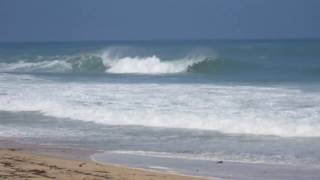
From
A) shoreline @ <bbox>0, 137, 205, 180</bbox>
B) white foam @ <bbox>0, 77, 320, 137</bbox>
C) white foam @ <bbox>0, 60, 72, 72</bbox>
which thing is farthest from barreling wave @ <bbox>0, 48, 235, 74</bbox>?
shoreline @ <bbox>0, 137, 205, 180</bbox>

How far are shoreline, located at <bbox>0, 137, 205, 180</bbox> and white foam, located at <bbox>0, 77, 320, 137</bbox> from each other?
355 cm

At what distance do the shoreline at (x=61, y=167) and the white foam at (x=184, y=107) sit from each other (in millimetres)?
3553

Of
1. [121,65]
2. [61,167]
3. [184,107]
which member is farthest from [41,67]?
[61,167]

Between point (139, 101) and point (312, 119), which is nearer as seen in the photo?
point (312, 119)

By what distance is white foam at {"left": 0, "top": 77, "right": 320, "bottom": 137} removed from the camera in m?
13.0

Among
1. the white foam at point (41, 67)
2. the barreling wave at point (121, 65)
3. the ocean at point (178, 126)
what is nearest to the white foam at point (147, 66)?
the barreling wave at point (121, 65)

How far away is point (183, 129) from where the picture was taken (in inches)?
524

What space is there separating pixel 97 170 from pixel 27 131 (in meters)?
4.86

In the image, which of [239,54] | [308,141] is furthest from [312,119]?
[239,54]

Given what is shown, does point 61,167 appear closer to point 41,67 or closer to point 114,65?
point 114,65

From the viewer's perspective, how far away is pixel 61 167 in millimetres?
8797

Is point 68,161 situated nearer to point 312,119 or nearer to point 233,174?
point 233,174

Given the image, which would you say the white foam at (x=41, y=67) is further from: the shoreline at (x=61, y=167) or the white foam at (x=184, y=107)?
the shoreline at (x=61, y=167)

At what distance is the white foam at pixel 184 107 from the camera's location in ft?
42.8
